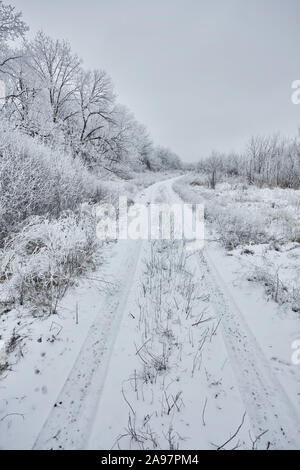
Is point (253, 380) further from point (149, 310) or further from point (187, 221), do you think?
point (187, 221)

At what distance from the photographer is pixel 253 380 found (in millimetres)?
2049

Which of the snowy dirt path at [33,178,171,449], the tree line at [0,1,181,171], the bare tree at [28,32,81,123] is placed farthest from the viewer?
the bare tree at [28,32,81,123]

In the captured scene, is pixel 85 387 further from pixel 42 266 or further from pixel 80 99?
pixel 80 99

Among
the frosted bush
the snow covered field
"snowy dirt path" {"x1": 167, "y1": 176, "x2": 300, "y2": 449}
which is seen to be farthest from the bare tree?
"snowy dirt path" {"x1": 167, "y1": 176, "x2": 300, "y2": 449}

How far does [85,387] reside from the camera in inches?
78.7

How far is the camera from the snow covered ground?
1.63m

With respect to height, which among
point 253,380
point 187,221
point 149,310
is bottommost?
point 253,380

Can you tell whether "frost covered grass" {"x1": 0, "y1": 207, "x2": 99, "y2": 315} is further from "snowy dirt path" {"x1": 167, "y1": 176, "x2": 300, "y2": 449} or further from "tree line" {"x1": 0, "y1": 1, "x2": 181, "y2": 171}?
"tree line" {"x1": 0, "y1": 1, "x2": 181, "y2": 171}

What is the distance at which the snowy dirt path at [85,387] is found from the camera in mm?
1610

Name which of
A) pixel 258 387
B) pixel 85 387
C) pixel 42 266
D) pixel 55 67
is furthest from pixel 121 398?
pixel 55 67

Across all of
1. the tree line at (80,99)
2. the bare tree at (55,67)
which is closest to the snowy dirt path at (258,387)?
the tree line at (80,99)

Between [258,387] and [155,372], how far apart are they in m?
0.91
